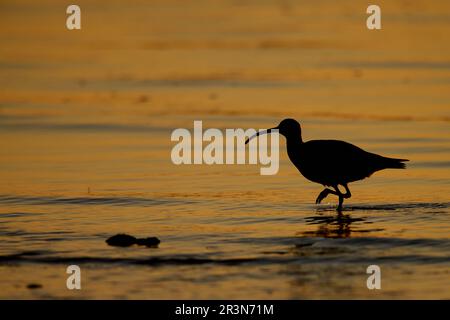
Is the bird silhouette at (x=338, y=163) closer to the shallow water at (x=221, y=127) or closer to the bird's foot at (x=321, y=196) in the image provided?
the shallow water at (x=221, y=127)

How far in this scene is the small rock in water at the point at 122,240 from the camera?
39.4 ft

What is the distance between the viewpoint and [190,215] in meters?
13.8

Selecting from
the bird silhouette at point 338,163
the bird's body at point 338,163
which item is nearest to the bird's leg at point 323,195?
the bird silhouette at point 338,163

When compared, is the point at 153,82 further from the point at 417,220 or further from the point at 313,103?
the point at 417,220

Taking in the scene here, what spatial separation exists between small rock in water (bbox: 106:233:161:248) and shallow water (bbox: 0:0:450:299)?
0.15m

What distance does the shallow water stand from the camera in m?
11.1

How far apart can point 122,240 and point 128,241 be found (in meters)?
0.06

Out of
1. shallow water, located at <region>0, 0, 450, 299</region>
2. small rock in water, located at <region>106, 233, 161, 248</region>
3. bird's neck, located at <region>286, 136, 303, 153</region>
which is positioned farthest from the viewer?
bird's neck, located at <region>286, 136, 303, 153</region>

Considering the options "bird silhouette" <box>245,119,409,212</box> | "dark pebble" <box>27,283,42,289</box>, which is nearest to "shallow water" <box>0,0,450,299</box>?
"dark pebble" <box>27,283,42,289</box>

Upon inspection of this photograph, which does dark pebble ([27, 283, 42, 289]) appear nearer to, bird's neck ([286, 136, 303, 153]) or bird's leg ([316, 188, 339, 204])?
bird's leg ([316, 188, 339, 204])

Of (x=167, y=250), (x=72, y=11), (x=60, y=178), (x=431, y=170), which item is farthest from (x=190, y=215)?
(x=72, y=11)

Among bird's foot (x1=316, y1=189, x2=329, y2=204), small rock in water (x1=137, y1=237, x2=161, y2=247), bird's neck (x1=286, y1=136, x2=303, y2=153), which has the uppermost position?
bird's neck (x1=286, y1=136, x2=303, y2=153)

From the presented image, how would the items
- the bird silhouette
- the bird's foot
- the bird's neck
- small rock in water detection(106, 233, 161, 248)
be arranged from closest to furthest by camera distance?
small rock in water detection(106, 233, 161, 248) → the bird's foot → the bird silhouette → the bird's neck
